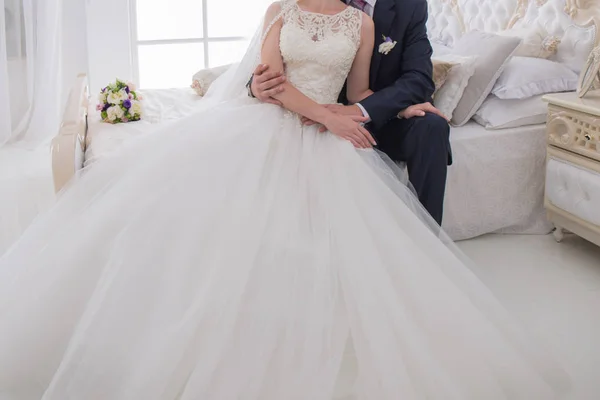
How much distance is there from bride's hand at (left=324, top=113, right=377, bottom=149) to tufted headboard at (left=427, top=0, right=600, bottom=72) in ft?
4.08

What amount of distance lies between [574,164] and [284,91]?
3.77ft

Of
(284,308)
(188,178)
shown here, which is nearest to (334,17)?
(188,178)

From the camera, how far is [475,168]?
104 inches

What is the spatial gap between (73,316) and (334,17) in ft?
4.13

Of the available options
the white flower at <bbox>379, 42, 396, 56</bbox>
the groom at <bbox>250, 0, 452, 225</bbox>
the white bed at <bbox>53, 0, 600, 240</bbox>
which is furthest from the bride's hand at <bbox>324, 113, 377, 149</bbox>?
the white bed at <bbox>53, 0, 600, 240</bbox>

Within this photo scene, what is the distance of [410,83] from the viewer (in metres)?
2.31

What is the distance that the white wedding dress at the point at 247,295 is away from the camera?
4.81ft

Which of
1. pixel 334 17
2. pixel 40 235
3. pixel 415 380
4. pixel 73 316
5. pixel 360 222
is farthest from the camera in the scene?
pixel 334 17

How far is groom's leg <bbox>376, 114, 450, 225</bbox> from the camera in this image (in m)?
2.25

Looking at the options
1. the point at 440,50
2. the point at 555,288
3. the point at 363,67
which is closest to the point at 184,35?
the point at 440,50

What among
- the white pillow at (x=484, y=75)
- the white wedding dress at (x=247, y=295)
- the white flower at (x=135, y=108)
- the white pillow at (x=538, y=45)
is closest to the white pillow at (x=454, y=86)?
the white pillow at (x=484, y=75)

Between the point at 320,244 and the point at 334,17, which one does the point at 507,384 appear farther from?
the point at 334,17

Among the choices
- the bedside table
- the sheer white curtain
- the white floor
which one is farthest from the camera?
the sheer white curtain

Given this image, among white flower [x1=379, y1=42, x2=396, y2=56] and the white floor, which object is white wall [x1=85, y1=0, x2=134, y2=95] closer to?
white flower [x1=379, y1=42, x2=396, y2=56]
